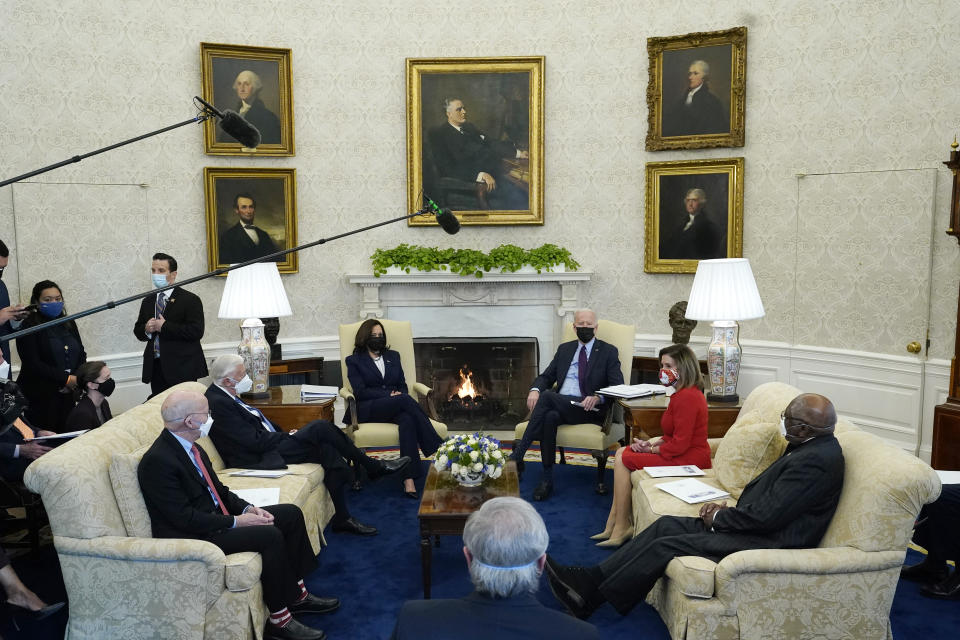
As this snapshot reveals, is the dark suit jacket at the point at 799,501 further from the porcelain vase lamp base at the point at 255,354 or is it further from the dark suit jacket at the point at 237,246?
the dark suit jacket at the point at 237,246

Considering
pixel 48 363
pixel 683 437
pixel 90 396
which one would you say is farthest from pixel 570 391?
pixel 48 363

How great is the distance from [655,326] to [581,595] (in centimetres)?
475

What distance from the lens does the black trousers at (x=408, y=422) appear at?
6152 millimetres

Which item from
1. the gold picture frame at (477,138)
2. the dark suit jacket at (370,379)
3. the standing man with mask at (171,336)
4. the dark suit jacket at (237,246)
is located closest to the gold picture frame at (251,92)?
the dark suit jacket at (237,246)

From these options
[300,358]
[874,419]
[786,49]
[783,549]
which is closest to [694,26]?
[786,49]

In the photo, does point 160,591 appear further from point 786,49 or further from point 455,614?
point 786,49

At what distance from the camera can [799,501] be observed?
11.6 feet

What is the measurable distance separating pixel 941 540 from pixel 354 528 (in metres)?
3.60

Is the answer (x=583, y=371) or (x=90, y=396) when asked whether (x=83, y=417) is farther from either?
(x=583, y=371)

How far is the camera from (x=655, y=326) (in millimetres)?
8242

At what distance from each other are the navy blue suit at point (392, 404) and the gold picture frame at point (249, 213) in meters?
2.00

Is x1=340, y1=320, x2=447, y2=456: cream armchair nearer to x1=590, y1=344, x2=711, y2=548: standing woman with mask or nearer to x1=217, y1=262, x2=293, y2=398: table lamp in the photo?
x1=217, y1=262, x2=293, y2=398: table lamp

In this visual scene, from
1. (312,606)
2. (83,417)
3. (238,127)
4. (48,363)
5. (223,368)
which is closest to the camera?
(238,127)

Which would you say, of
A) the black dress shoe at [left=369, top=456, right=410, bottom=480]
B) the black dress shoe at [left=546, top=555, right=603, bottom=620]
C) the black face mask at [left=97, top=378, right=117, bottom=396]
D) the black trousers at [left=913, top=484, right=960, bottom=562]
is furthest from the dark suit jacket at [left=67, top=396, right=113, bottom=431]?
the black trousers at [left=913, top=484, right=960, bottom=562]
